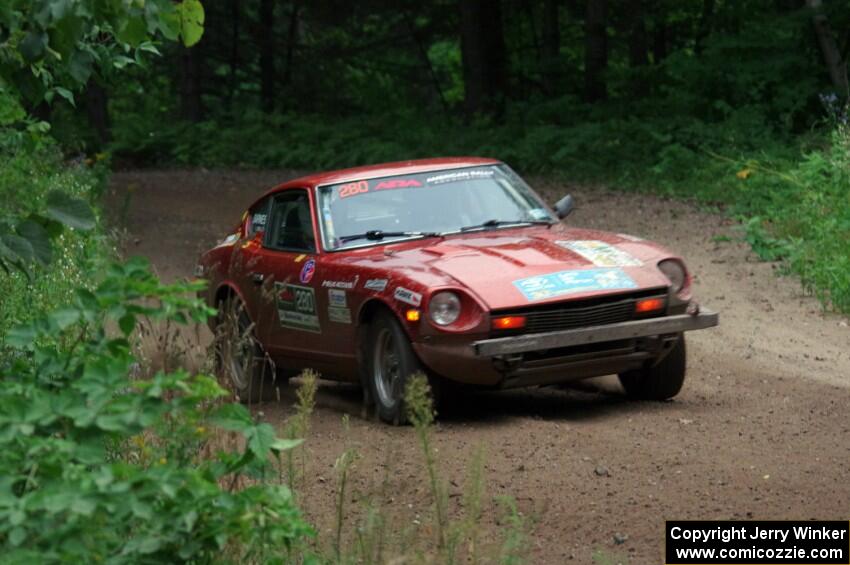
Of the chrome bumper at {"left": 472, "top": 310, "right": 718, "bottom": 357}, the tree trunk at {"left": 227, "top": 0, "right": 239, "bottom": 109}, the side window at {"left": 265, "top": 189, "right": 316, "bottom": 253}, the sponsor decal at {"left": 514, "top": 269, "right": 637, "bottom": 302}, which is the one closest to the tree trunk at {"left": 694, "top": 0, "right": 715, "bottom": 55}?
the tree trunk at {"left": 227, "top": 0, "right": 239, "bottom": 109}

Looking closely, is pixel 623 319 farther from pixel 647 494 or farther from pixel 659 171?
pixel 659 171

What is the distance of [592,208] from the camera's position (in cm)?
2039

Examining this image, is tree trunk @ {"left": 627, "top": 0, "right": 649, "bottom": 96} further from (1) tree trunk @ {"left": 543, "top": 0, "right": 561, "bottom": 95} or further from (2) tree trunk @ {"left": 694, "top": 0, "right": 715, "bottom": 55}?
(1) tree trunk @ {"left": 543, "top": 0, "right": 561, "bottom": 95}

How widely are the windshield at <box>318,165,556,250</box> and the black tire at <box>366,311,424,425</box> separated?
869 millimetres

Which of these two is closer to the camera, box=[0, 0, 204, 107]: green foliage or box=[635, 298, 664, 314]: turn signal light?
box=[0, 0, 204, 107]: green foliage

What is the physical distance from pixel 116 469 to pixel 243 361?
6.00m

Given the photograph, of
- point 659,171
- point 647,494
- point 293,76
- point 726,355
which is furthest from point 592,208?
point 293,76

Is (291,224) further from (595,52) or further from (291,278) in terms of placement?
(595,52)

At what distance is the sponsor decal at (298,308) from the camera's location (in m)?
9.35

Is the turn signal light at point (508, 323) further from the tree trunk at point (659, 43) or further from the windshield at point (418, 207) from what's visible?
the tree trunk at point (659, 43)

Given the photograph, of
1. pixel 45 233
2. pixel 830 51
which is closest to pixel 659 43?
pixel 830 51

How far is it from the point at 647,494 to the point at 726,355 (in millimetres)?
4223

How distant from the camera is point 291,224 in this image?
10.0 meters

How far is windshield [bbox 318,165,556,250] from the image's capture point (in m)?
9.51
